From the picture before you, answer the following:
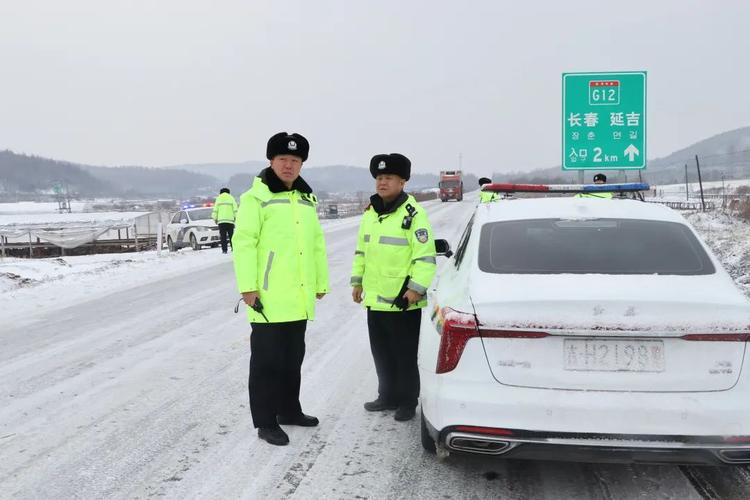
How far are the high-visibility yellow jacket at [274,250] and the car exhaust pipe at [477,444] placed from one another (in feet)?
4.20

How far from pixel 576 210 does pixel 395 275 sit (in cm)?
127

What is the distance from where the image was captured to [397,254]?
14.4 feet

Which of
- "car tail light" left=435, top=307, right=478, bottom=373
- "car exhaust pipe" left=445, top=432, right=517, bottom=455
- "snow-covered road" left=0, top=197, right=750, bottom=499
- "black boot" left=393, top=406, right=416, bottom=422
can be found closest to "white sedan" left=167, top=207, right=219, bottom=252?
"snow-covered road" left=0, top=197, right=750, bottom=499

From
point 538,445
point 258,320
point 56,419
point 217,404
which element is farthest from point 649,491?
point 56,419

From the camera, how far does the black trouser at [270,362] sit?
4000 millimetres

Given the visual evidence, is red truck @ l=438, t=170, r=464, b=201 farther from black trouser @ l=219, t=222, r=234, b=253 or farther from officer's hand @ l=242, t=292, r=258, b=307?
officer's hand @ l=242, t=292, r=258, b=307

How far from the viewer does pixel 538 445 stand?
2.95 meters

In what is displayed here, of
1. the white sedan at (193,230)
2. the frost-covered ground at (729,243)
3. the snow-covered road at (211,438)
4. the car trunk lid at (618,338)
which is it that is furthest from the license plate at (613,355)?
the white sedan at (193,230)

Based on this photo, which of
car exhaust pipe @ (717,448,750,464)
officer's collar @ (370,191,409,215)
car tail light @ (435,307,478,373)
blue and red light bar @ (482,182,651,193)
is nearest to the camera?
car exhaust pipe @ (717,448,750,464)

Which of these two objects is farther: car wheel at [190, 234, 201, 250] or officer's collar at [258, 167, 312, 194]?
car wheel at [190, 234, 201, 250]

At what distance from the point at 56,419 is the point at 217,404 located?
112cm

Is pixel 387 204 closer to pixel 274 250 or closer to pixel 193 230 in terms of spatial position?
pixel 274 250

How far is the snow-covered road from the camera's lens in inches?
134

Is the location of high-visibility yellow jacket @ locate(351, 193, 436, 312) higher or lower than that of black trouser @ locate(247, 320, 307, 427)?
higher
